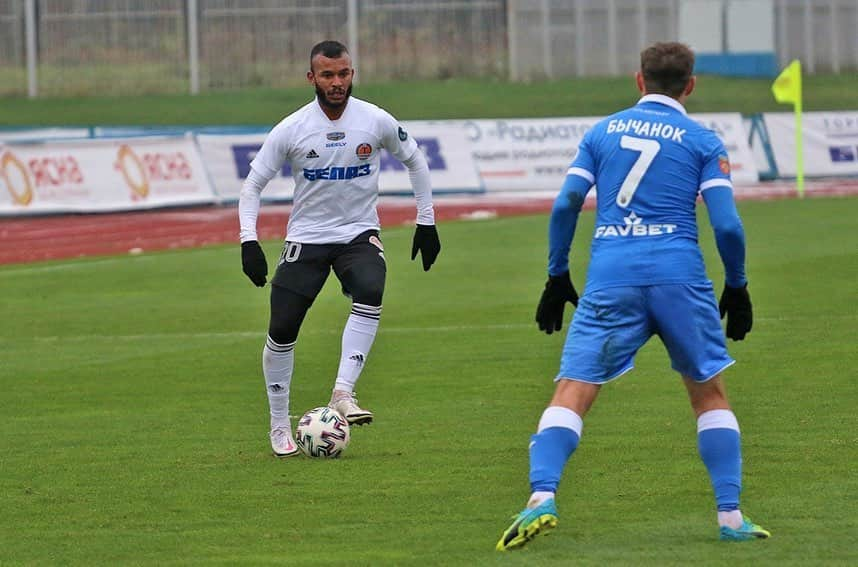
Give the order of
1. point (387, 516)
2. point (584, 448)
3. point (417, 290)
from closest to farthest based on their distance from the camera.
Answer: point (387, 516) < point (584, 448) < point (417, 290)

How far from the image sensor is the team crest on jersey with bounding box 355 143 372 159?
29.3 ft

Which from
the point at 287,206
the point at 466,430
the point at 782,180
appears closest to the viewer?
the point at 466,430

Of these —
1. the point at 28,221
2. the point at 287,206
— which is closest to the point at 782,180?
the point at 287,206

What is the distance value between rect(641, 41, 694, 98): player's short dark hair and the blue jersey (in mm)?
89

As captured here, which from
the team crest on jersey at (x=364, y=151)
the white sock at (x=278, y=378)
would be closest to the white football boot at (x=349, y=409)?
the white sock at (x=278, y=378)

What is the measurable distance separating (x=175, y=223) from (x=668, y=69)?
2183cm

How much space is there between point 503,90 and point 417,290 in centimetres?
3373

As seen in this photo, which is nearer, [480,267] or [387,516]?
[387,516]

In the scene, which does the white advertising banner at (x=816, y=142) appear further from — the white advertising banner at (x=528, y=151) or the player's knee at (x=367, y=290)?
the player's knee at (x=367, y=290)

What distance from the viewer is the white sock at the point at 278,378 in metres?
8.91

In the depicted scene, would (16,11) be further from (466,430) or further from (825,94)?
(466,430)

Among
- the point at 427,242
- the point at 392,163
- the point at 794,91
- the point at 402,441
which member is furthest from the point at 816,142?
the point at 402,441

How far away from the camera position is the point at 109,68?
51.6m

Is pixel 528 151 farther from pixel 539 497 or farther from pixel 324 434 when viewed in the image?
pixel 539 497
